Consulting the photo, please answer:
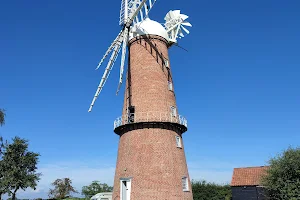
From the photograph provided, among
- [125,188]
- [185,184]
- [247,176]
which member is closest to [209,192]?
[247,176]

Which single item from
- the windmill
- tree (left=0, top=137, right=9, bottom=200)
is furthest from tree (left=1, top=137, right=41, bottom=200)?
the windmill

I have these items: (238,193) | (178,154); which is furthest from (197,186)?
(178,154)

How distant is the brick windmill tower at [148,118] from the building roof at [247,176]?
42.4 ft

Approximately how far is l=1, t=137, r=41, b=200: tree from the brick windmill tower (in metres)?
18.3

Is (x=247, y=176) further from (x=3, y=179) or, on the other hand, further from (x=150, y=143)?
(x=3, y=179)

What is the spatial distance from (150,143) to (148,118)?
73.0 inches

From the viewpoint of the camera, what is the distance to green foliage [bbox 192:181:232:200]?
37.1 m

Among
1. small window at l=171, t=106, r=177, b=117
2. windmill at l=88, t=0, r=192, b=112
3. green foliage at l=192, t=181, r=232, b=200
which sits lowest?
green foliage at l=192, t=181, r=232, b=200

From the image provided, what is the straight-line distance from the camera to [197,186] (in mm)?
37656

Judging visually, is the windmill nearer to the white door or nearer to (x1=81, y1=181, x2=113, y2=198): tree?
the white door

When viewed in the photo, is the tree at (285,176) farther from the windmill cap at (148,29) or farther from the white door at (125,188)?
the windmill cap at (148,29)

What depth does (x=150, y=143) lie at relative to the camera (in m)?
19.7

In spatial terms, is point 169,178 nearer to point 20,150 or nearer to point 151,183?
point 151,183

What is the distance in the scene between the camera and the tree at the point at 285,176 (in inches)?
715
